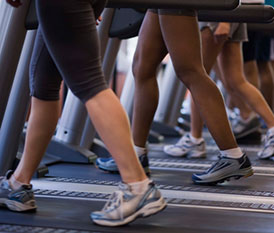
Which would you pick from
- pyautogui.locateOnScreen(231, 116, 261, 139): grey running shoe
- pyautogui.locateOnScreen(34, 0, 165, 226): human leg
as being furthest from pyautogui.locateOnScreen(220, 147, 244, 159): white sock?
pyautogui.locateOnScreen(231, 116, 261, 139): grey running shoe

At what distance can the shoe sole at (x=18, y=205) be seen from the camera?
2.08m

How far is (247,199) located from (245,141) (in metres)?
2.82

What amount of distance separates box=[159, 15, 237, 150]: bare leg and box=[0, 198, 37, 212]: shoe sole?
80 cm

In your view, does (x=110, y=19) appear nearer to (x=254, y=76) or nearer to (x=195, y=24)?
(x=195, y=24)

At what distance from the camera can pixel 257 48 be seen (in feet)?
18.0

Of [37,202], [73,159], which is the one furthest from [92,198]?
[73,159]

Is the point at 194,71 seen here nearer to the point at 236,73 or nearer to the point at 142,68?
the point at 142,68

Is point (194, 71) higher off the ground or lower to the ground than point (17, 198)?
higher

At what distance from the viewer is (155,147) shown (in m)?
4.71

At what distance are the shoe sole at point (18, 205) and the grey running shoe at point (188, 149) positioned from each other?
1960 millimetres

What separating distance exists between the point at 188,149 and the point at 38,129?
6.61ft

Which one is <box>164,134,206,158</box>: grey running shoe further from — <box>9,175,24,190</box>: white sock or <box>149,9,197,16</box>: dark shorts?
<box>9,175,24,190</box>: white sock

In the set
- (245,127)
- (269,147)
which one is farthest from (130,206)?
(245,127)

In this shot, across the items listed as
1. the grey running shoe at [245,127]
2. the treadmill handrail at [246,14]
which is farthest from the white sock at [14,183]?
the grey running shoe at [245,127]
